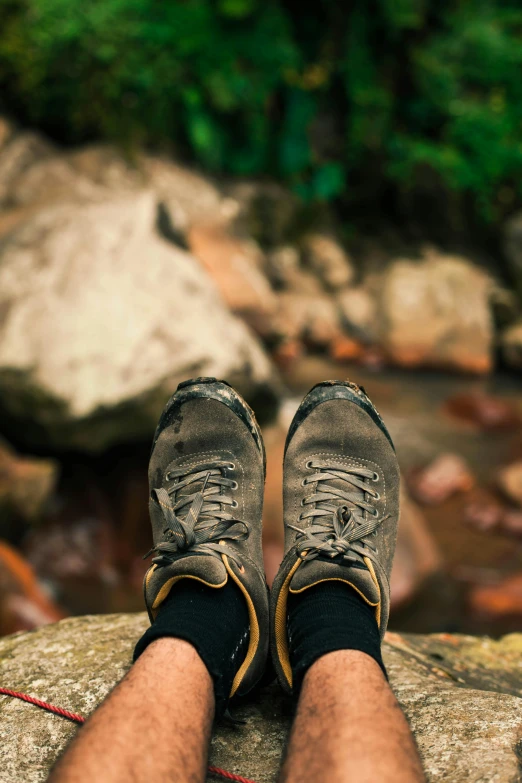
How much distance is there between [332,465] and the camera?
1820mm

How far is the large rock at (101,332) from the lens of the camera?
137 inches

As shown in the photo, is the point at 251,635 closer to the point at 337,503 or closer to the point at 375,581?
the point at 375,581

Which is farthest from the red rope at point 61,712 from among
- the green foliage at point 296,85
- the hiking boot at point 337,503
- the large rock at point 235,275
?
the green foliage at point 296,85

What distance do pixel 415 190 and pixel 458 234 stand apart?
3.07 feet

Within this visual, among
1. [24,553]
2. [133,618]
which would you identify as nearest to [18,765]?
[133,618]

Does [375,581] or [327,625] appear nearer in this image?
[327,625]

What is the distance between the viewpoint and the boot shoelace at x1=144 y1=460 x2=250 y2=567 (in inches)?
57.9

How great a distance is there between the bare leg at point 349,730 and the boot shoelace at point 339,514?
0.31m

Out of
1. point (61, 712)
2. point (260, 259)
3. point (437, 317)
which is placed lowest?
point (437, 317)

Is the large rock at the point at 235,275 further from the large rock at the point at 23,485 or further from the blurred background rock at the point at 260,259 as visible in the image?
the large rock at the point at 23,485

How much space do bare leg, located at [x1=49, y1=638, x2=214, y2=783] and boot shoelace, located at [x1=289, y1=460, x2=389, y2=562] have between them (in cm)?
43

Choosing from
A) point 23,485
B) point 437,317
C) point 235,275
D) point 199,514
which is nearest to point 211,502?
point 199,514

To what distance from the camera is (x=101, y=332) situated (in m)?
3.63

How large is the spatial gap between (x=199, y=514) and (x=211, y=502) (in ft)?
0.19
